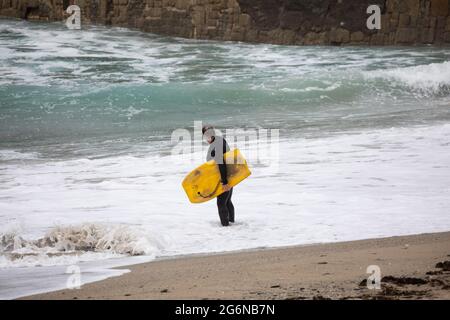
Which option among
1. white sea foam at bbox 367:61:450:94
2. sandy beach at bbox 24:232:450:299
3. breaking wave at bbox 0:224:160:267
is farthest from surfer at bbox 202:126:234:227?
white sea foam at bbox 367:61:450:94

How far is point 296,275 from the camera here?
21.7 ft

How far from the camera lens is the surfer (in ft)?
29.5

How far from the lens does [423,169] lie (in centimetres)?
1134

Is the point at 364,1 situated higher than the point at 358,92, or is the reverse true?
the point at 364,1

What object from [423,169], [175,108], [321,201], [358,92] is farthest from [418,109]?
[321,201]

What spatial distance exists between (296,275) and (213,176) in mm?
2738

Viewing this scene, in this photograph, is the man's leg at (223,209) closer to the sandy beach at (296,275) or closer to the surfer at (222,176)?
the surfer at (222,176)

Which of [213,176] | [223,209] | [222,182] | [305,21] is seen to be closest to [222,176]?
[222,182]

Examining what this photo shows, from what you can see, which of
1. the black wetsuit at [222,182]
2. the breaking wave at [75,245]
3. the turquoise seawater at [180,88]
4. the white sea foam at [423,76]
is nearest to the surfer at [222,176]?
the black wetsuit at [222,182]

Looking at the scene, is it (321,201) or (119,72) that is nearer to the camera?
(321,201)

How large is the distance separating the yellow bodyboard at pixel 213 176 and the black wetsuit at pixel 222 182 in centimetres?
8

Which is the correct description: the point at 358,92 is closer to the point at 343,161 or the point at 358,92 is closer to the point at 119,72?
the point at 119,72

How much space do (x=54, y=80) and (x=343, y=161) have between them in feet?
32.8

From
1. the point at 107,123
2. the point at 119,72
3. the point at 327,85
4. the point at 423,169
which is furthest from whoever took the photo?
the point at 119,72
